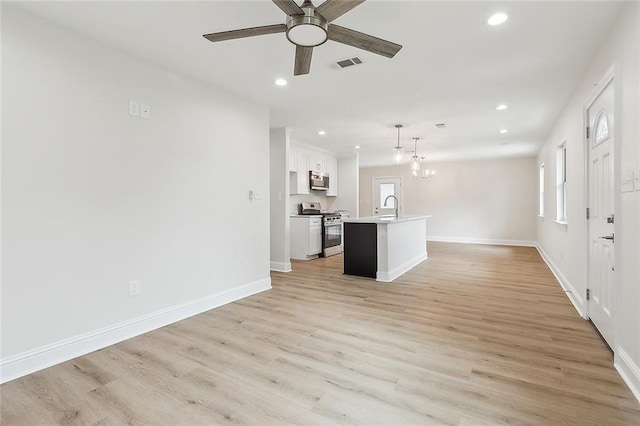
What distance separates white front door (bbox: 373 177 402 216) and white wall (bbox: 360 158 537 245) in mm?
179

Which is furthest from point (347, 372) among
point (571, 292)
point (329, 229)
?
point (329, 229)

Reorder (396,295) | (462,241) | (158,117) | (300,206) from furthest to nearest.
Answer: (462,241) → (300,206) → (396,295) → (158,117)

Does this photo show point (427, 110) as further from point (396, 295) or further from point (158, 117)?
point (158, 117)

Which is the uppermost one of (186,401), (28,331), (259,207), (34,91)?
(34,91)

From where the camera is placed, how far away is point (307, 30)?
180 centimetres

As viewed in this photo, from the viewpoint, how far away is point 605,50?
2.49m

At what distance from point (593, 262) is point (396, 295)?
1.94 m

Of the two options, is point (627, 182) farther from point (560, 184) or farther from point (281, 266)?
point (281, 266)

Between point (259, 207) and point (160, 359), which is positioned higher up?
point (259, 207)

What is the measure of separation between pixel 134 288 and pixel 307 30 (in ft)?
8.28

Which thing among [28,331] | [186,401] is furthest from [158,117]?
[186,401]

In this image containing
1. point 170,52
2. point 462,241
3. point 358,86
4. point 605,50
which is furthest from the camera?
point 462,241

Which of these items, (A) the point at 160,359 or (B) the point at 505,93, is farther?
(B) the point at 505,93

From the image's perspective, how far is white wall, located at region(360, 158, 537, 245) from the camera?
8555 millimetres
